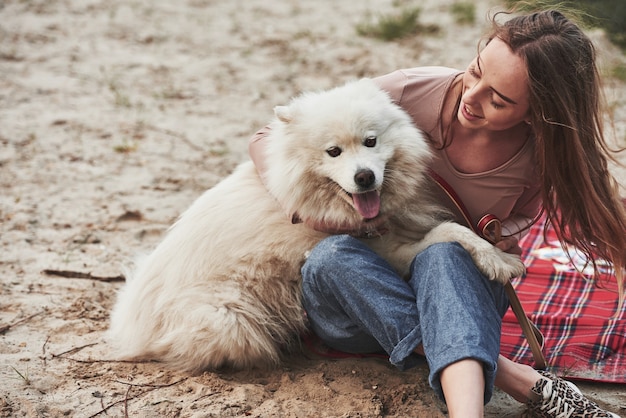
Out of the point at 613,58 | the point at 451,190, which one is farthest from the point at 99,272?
the point at 613,58

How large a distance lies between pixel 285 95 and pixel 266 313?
330 centimetres

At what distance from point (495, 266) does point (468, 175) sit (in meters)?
0.40

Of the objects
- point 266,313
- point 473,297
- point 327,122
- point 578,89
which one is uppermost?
point 578,89

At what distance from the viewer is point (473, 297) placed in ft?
7.39

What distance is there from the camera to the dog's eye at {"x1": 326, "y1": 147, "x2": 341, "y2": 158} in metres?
2.55

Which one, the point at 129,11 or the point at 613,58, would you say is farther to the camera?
the point at 129,11

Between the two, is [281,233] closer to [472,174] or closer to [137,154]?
[472,174]

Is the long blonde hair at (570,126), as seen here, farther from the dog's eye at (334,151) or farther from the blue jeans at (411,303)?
the dog's eye at (334,151)

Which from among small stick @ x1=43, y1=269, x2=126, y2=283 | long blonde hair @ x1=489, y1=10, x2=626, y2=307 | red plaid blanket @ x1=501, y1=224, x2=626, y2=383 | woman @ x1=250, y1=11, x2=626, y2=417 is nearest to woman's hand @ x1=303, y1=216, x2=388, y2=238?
woman @ x1=250, y1=11, x2=626, y2=417

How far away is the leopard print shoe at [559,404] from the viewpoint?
2273 mm

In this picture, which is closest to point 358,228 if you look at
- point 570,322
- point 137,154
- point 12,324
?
point 570,322

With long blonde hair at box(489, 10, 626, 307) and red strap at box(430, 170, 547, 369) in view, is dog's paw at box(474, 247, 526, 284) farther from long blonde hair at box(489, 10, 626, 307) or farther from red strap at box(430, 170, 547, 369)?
long blonde hair at box(489, 10, 626, 307)

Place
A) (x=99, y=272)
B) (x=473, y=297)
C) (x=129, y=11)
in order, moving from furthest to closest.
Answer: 1. (x=129, y=11)
2. (x=99, y=272)
3. (x=473, y=297)

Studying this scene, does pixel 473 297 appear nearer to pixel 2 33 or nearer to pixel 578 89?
pixel 578 89
